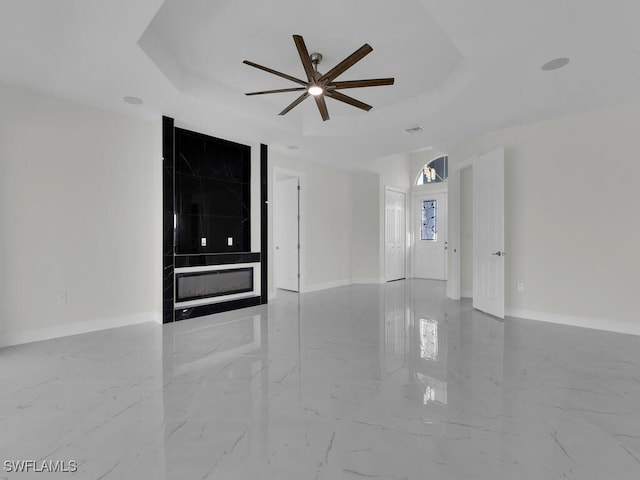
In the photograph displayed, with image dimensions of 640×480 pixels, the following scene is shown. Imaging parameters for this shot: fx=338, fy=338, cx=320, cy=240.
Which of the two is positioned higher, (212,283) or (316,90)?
(316,90)

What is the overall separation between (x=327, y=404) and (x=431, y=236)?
7506 millimetres

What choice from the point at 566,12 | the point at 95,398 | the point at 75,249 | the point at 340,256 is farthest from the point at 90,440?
the point at 340,256

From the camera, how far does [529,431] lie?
6.26 ft

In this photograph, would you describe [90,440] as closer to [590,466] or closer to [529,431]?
[529,431]

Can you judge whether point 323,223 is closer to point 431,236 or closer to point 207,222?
point 207,222

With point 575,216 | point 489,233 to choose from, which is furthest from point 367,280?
point 575,216

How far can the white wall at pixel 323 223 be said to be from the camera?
6867 millimetres

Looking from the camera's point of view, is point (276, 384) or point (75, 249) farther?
point (75, 249)

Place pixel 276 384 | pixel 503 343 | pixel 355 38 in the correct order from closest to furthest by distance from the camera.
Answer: pixel 276 384 → pixel 355 38 → pixel 503 343

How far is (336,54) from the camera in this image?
340cm

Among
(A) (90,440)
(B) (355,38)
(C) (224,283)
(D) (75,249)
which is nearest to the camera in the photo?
(A) (90,440)

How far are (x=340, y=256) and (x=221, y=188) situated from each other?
352 centimetres

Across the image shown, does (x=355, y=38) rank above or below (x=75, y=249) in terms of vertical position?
above

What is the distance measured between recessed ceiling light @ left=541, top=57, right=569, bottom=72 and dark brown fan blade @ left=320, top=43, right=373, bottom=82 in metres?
1.68
